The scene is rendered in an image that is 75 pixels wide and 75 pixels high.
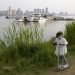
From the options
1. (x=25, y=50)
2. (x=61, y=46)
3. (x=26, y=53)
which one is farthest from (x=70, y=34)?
(x=61, y=46)

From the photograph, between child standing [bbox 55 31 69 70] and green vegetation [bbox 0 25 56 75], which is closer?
child standing [bbox 55 31 69 70]

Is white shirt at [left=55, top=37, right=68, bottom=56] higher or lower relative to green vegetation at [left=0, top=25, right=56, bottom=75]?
higher

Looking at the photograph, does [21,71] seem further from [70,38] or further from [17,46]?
[70,38]

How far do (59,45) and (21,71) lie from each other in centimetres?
165

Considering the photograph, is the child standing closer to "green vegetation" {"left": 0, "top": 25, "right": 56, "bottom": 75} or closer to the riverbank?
the riverbank

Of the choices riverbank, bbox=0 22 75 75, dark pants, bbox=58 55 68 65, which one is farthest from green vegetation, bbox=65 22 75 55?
dark pants, bbox=58 55 68 65

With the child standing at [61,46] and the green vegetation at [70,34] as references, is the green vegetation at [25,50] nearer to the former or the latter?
the child standing at [61,46]

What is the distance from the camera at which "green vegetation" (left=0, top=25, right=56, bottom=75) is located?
10.7 metres

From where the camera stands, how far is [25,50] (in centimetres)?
1234

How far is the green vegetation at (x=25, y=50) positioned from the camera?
1070 centimetres

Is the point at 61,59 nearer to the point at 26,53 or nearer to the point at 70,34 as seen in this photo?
the point at 26,53

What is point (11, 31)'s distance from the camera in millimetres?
12477

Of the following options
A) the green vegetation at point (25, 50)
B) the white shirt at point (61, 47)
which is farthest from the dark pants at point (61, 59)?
the green vegetation at point (25, 50)

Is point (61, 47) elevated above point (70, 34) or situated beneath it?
elevated above
